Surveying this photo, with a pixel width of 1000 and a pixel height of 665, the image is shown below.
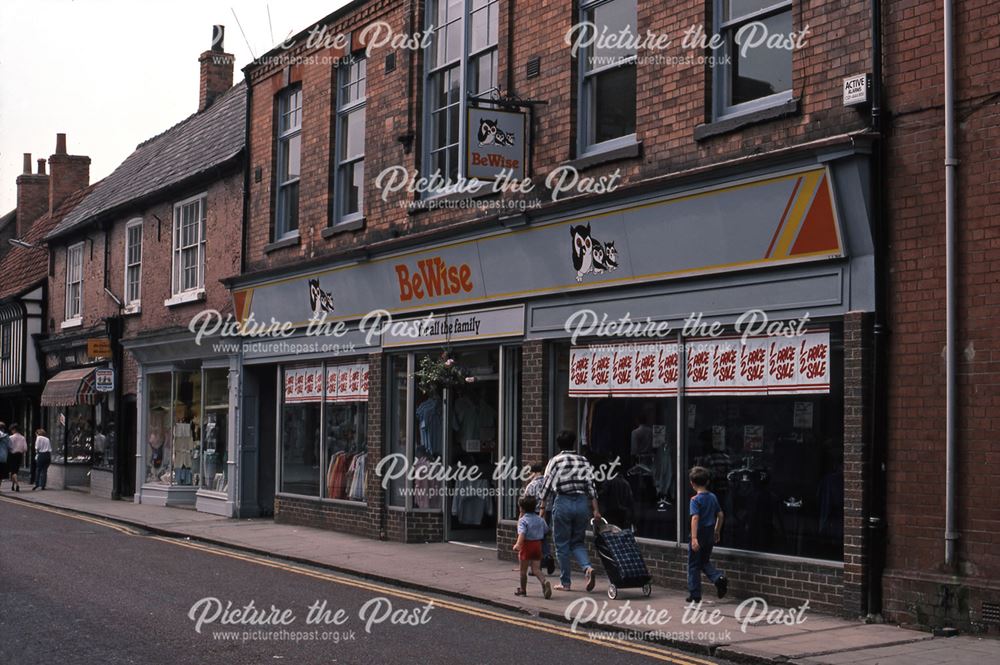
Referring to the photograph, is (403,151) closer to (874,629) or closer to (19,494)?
(874,629)

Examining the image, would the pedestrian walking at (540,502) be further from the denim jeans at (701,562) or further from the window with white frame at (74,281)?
the window with white frame at (74,281)

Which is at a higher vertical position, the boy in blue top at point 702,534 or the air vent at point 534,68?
the air vent at point 534,68

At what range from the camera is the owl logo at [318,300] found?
20.0m

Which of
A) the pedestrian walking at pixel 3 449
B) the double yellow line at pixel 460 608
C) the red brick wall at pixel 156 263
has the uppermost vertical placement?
the red brick wall at pixel 156 263

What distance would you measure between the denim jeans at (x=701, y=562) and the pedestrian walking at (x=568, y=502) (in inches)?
56.2

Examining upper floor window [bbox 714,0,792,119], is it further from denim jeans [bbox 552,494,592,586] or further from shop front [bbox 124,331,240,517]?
shop front [bbox 124,331,240,517]

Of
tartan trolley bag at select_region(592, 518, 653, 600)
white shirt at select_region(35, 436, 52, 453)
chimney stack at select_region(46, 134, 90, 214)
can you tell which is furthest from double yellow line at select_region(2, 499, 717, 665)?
chimney stack at select_region(46, 134, 90, 214)

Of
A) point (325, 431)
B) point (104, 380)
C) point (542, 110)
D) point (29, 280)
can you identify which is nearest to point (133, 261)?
point (104, 380)

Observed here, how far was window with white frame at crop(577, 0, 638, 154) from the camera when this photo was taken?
14.2 m

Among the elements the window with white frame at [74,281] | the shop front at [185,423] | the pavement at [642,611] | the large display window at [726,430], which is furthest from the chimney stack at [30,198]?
the large display window at [726,430]

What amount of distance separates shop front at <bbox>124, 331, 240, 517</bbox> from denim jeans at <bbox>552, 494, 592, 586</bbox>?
1129 cm

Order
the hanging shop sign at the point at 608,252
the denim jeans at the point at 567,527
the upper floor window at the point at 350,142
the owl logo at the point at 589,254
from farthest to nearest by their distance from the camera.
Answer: the upper floor window at the point at 350,142 < the owl logo at the point at 589,254 < the denim jeans at the point at 567,527 < the hanging shop sign at the point at 608,252

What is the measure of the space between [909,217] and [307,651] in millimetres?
6448

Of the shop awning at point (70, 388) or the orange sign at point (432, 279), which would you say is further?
the shop awning at point (70, 388)
